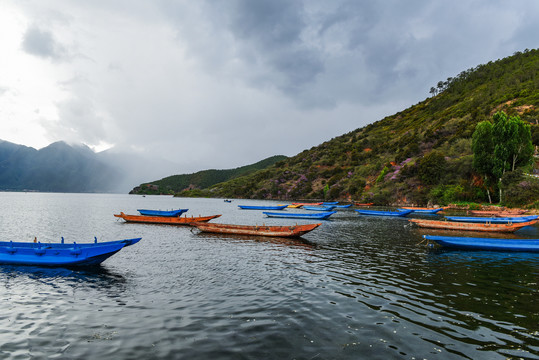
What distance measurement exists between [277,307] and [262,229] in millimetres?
20567

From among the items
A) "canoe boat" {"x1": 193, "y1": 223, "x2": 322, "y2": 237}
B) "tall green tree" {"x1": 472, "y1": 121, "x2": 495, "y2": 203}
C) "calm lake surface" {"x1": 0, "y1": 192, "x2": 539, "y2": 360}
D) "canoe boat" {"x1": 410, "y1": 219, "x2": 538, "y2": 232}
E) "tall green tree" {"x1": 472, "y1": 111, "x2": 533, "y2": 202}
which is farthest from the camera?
"tall green tree" {"x1": 472, "y1": 121, "x2": 495, "y2": 203}

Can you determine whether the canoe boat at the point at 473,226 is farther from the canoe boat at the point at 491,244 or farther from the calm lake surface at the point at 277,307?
the calm lake surface at the point at 277,307

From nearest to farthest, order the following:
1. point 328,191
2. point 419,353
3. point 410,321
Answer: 1. point 419,353
2. point 410,321
3. point 328,191

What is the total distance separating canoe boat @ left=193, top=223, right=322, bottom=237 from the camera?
1262 inches

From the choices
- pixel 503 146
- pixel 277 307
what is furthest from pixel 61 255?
pixel 503 146

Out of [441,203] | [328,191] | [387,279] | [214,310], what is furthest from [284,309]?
[328,191]

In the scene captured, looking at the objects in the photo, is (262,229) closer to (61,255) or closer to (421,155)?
(61,255)

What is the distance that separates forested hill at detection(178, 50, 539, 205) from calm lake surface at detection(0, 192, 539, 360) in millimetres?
52793

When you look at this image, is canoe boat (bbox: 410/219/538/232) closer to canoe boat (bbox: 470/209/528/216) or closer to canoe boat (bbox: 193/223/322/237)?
canoe boat (bbox: 193/223/322/237)

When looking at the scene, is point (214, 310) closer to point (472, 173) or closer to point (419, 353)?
point (419, 353)

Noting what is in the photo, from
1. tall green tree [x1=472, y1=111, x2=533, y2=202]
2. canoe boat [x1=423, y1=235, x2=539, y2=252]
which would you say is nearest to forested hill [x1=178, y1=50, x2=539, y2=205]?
tall green tree [x1=472, y1=111, x2=533, y2=202]

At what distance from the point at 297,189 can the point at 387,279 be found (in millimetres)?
125890

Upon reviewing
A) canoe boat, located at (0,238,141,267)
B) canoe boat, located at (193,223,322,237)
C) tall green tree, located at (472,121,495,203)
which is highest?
tall green tree, located at (472,121,495,203)

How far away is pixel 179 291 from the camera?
14750 millimetres
